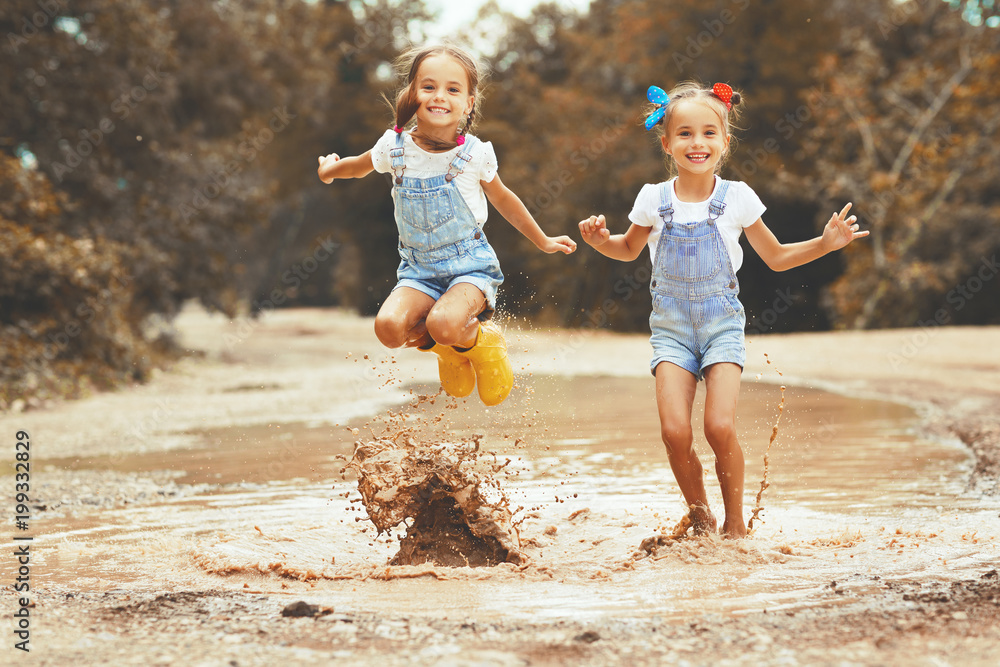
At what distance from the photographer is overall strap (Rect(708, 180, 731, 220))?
183 inches

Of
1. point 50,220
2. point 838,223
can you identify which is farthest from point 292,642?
point 50,220

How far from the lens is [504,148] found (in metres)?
31.0

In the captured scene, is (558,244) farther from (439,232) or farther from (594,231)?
(439,232)

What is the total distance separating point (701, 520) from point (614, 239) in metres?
1.38

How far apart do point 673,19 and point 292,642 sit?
24897 millimetres

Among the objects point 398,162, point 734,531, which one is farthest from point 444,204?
point 734,531

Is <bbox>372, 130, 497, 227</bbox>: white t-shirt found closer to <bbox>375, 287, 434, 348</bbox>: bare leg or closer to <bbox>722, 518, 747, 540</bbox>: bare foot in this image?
<bbox>375, 287, 434, 348</bbox>: bare leg

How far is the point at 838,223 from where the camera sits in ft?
14.8

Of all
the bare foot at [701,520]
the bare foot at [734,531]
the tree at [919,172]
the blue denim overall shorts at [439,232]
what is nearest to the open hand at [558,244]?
the blue denim overall shorts at [439,232]

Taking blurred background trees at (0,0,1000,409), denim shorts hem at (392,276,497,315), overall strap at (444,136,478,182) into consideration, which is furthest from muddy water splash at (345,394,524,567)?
blurred background trees at (0,0,1000,409)

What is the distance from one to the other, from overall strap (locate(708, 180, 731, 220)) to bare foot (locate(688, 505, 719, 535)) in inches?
52.9

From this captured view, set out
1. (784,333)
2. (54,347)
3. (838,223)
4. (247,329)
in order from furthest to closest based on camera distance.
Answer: (247,329), (784,333), (54,347), (838,223)

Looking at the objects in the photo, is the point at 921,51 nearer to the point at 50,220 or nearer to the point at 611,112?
the point at 611,112

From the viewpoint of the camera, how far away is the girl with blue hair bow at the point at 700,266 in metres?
4.55
